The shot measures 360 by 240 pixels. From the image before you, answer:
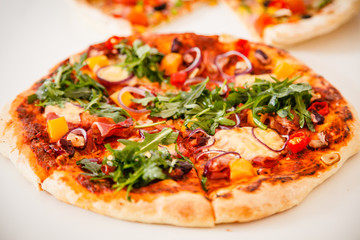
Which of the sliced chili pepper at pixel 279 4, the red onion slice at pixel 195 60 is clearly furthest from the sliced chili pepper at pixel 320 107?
the sliced chili pepper at pixel 279 4

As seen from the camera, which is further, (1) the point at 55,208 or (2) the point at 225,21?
(2) the point at 225,21

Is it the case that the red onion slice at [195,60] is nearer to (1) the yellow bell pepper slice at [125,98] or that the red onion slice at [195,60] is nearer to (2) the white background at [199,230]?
(1) the yellow bell pepper slice at [125,98]

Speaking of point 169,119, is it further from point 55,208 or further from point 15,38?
point 15,38

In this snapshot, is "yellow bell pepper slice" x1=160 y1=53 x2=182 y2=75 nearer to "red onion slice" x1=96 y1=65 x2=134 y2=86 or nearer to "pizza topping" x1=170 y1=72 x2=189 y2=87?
"pizza topping" x1=170 y1=72 x2=189 y2=87

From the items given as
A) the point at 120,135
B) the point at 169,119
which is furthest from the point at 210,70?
the point at 120,135

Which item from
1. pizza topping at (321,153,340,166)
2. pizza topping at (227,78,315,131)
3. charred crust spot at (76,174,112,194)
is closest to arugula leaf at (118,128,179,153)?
charred crust spot at (76,174,112,194)

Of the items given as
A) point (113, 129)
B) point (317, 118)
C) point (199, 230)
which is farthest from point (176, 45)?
point (199, 230)
